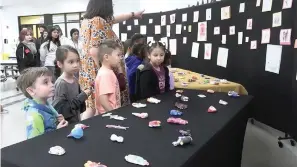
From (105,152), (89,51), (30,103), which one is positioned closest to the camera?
(105,152)

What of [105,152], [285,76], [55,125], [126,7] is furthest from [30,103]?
[126,7]

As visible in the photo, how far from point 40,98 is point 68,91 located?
38cm

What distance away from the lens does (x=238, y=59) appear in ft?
13.7

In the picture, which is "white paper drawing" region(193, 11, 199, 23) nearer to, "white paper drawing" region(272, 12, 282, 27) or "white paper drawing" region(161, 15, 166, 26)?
"white paper drawing" region(161, 15, 166, 26)

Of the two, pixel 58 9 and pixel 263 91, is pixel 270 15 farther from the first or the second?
pixel 58 9

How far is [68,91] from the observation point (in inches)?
76.5

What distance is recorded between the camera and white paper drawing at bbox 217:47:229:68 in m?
4.46

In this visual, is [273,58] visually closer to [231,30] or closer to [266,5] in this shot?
[266,5]

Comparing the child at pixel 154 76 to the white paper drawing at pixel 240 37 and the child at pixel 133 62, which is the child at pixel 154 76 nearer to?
the child at pixel 133 62

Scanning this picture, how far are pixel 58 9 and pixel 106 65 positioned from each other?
37.4 ft

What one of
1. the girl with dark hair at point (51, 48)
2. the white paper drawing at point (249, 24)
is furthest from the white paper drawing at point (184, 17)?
the girl with dark hair at point (51, 48)

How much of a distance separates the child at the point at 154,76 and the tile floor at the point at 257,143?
3.45 feet

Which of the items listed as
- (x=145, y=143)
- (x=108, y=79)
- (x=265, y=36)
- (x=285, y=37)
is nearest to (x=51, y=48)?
(x=108, y=79)

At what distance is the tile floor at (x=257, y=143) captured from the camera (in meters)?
2.72
